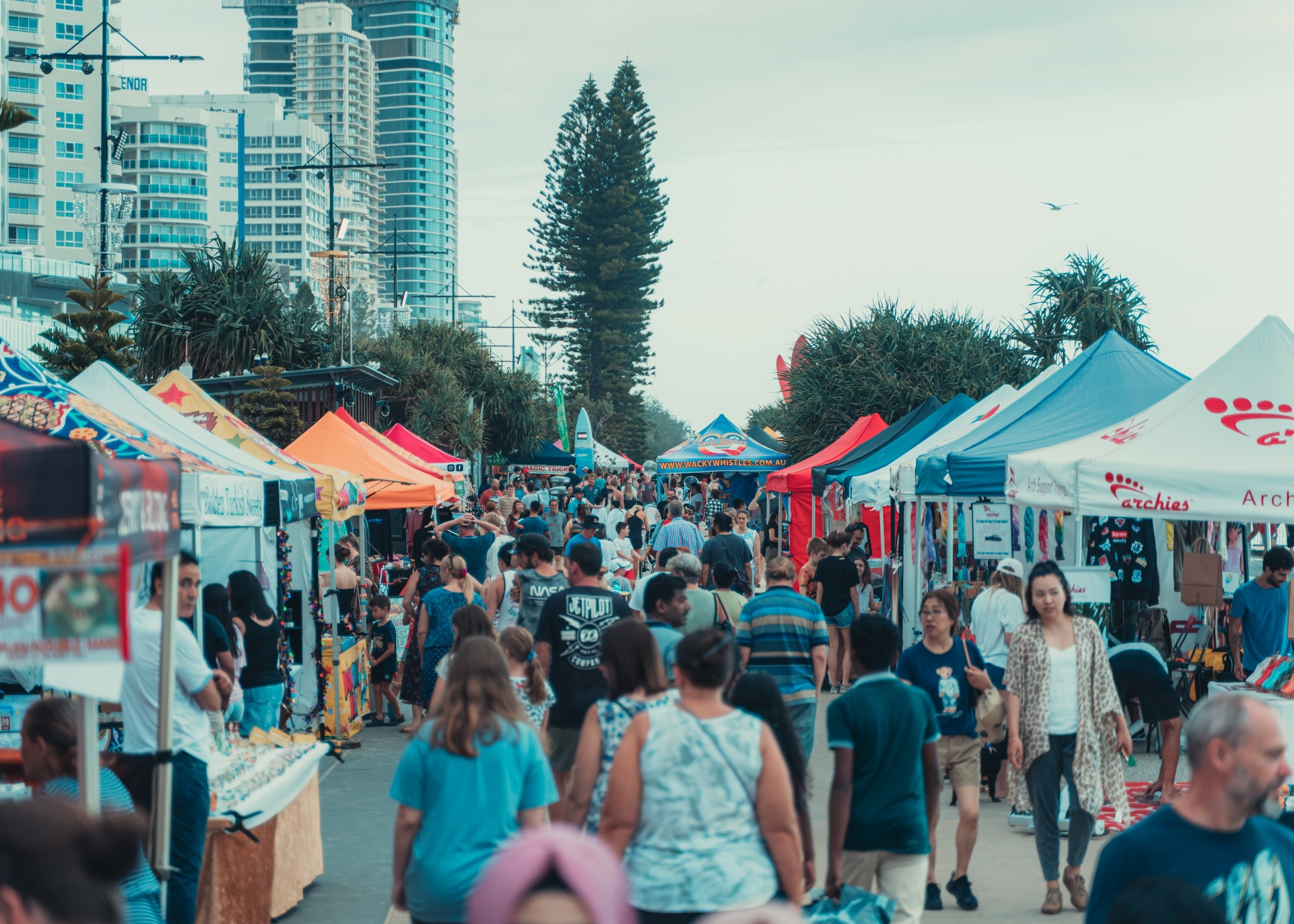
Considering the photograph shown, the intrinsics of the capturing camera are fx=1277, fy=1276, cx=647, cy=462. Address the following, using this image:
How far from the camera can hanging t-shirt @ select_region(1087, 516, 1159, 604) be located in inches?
445

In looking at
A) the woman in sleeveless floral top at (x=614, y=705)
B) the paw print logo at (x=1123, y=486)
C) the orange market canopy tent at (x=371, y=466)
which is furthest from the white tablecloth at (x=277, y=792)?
the orange market canopy tent at (x=371, y=466)

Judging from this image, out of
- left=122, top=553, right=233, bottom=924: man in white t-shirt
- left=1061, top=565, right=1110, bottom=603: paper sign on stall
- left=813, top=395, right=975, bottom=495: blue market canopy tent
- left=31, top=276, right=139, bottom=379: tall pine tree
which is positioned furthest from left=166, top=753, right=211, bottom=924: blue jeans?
left=31, top=276, right=139, bottom=379: tall pine tree

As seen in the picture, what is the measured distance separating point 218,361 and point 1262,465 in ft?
79.3

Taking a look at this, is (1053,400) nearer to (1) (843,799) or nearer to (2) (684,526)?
(2) (684,526)

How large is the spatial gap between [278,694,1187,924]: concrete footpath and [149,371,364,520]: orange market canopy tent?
2124 millimetres

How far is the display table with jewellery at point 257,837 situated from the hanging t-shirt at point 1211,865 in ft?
12.8

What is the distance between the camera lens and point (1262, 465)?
8.12 m

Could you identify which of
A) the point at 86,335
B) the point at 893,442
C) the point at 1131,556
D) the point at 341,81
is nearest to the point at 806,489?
the point at 893,442

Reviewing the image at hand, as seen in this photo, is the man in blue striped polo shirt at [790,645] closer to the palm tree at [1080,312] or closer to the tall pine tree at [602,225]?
the palm tree at [1080,312]

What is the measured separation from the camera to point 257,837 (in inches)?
227

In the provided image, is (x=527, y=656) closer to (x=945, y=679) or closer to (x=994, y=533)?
(x=945, y=679)

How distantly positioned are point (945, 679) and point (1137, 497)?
2.77 m

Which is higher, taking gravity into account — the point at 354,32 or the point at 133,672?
the point at 354,32

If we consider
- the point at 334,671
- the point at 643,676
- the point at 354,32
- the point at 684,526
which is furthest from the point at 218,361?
the point at 354,32
